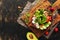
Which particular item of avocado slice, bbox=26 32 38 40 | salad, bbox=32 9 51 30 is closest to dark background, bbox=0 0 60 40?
avocado slice, bbox=26 32 38 40

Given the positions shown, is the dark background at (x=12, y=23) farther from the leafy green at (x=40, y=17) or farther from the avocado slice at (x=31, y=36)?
the leafy green at (x=40, y=17)

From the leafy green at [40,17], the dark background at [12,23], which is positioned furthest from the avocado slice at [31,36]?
the leafy green at [40,17]

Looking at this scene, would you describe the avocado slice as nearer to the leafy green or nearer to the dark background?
the dark background

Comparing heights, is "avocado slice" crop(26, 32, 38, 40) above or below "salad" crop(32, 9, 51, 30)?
below

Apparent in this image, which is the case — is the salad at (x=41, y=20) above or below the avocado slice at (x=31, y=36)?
above

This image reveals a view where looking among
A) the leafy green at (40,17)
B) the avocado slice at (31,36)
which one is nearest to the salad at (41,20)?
the leafy green at (40,17)

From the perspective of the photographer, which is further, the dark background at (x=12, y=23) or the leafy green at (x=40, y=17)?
the dark background at (x=12, y=23)

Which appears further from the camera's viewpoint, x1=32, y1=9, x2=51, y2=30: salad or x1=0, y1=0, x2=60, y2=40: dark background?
x1=0, y1=0, x2=60, y2=40: dark background

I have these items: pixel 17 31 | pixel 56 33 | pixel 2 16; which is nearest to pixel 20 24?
pixel 17 31
